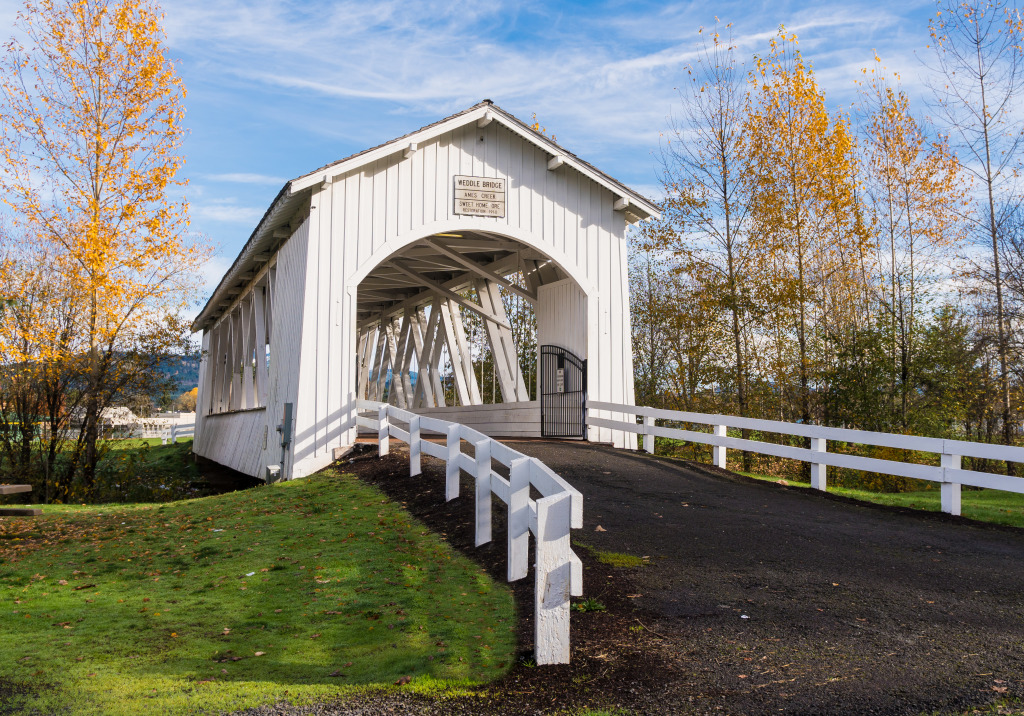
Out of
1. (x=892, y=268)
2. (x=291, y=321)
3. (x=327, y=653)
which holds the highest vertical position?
(x=892, y=268)

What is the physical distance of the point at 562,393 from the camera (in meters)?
14.9

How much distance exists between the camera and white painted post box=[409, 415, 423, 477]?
10203 mm

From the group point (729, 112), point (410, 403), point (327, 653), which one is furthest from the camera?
point (410, 403)

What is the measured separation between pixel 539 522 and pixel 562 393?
10625 millimetres

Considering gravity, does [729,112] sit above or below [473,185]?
above

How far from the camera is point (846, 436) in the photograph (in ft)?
32.9

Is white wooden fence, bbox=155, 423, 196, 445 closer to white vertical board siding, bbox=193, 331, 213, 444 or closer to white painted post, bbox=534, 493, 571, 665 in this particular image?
white vertical board siding, bbox=193, 331, 213, 444

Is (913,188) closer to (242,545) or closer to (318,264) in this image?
(318,264)

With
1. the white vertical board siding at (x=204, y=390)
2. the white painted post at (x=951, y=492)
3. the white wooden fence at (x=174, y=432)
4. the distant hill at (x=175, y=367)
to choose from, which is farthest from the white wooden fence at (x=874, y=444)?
the white wooden fence at (x=174, y=432)

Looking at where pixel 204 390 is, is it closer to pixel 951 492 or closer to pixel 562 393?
pixel 562 393

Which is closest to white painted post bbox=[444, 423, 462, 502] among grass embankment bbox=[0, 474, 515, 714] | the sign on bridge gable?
grass embankment bbox=[0, 474, 515, 714]

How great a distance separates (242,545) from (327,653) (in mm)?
3621

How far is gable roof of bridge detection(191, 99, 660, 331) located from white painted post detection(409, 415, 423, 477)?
408cm

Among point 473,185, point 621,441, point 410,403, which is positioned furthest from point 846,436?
point 410,403
